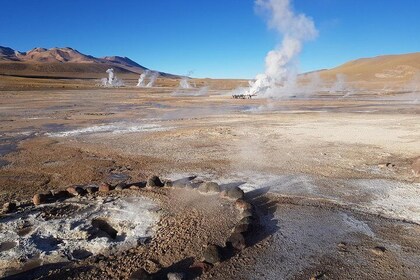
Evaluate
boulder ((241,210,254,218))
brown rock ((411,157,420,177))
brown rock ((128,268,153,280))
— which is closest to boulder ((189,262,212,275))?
brown rock ((128,268,153,280))

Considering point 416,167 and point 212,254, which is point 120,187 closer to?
point 212,254

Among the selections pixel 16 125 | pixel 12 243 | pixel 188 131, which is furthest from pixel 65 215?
pixel 16 125

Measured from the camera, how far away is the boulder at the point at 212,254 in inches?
226

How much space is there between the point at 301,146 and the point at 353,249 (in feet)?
26.5

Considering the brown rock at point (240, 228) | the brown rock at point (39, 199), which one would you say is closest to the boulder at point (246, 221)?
the brown rock at point (240, 228)

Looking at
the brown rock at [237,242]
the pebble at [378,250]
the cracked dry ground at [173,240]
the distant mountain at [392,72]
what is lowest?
the cracked dry ground at [173,240]

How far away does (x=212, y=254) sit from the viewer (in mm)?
5797

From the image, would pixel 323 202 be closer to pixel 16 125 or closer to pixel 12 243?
pixel 12 243

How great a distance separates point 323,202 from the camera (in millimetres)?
8258

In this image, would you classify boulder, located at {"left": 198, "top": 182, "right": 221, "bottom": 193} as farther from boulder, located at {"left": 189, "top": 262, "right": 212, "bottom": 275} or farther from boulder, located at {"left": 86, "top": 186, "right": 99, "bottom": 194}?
boulder, located at {"left": 189, "top": 262, "right": 212, "bottom": 275}

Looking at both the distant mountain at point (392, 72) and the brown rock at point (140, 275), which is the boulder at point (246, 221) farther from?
the distant mountain at point (392, 72)

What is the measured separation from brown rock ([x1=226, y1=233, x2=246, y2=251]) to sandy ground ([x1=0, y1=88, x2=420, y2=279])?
127 mm

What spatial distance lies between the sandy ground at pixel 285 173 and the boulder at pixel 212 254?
14 centimetres

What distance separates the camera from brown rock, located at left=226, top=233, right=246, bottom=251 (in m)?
6.19
